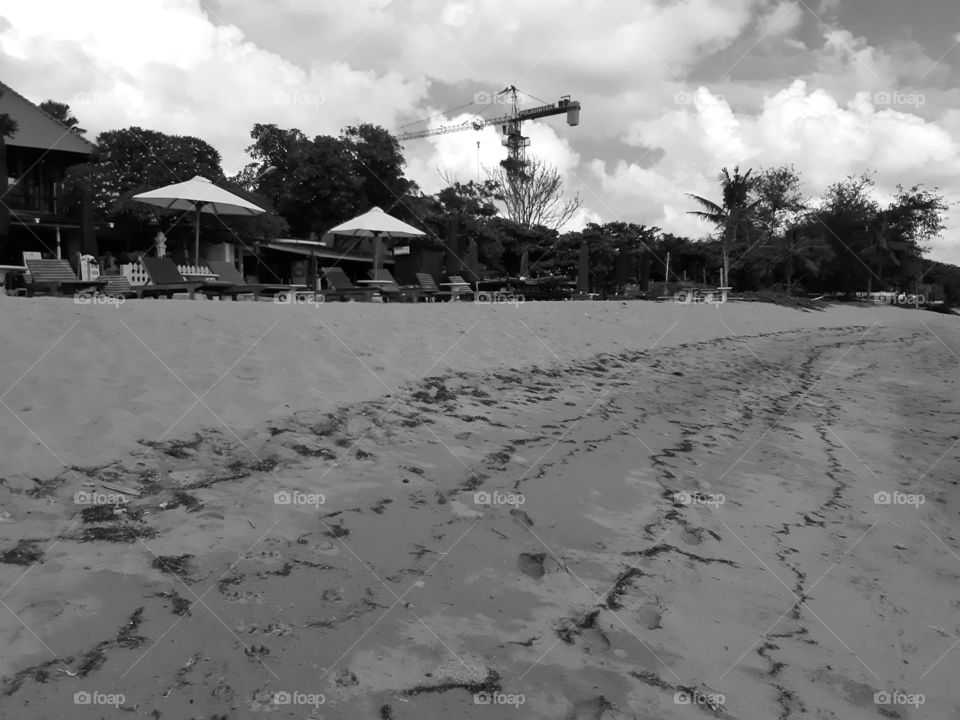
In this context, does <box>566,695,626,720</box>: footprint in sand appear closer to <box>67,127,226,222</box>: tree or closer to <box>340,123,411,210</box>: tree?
<box>67,127,226,222</box>: tree

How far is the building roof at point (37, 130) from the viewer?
21.0 m

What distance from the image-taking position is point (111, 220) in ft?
61.1

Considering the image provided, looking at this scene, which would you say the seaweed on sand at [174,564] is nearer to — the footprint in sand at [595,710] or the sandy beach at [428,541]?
the sandy beach at [428,541]

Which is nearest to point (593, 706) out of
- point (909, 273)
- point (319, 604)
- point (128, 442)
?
point (319, 604)

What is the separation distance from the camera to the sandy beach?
220 centimetres

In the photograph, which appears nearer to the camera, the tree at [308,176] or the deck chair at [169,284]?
the deck chair at [169,284]

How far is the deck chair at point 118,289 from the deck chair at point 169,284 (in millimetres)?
171

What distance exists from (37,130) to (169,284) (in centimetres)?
1521

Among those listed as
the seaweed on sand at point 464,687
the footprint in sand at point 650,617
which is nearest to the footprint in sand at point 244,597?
the seaweed on sand at point 464,687

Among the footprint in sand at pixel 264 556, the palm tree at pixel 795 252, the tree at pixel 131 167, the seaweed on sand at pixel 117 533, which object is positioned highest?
the tree at pixel 131 167

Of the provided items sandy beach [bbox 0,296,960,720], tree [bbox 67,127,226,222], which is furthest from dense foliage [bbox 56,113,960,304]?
sandy beach [bbox 0,296,960,720]

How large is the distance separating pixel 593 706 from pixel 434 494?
5.55 ft

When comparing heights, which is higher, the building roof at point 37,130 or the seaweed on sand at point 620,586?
the building roof at point 37,130

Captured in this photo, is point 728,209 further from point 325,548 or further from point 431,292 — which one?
point 325,548
